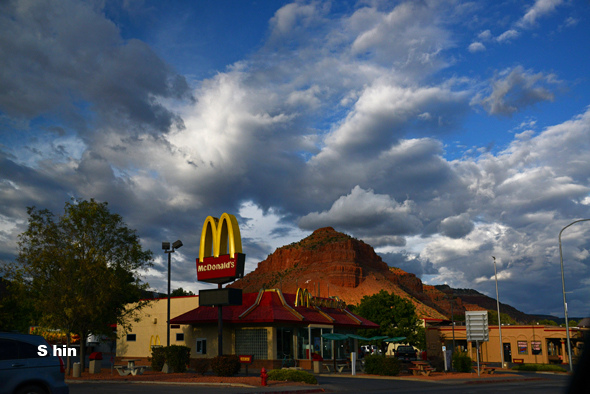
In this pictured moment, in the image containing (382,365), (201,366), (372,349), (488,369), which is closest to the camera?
(201,366)

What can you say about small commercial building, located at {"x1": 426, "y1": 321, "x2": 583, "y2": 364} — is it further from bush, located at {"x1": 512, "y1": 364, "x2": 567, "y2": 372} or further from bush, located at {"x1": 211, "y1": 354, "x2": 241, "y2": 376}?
bush, located at {"x1": 211, "y1": 354, "x2": 241, "y2": 376}

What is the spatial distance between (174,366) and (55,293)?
8520 mm

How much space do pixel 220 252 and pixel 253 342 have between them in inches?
599

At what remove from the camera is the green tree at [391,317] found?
224ft

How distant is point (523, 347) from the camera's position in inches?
2847

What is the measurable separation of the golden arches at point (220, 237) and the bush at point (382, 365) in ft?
43.1

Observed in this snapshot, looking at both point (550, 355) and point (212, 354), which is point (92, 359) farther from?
point (550, 355)

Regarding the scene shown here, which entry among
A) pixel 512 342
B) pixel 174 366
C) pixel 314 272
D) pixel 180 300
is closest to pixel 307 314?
pixel 180 300

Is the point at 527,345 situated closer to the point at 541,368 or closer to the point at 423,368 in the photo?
the point at 541,368

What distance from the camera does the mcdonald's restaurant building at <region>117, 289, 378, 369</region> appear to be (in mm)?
43281

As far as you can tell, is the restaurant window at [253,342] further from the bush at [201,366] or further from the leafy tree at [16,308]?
the leafy tree at [16,308]

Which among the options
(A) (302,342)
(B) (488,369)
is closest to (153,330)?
(A) (302,342)

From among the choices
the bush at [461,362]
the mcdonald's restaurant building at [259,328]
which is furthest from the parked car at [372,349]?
the bush at [461,362]

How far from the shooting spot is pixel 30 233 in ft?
110
